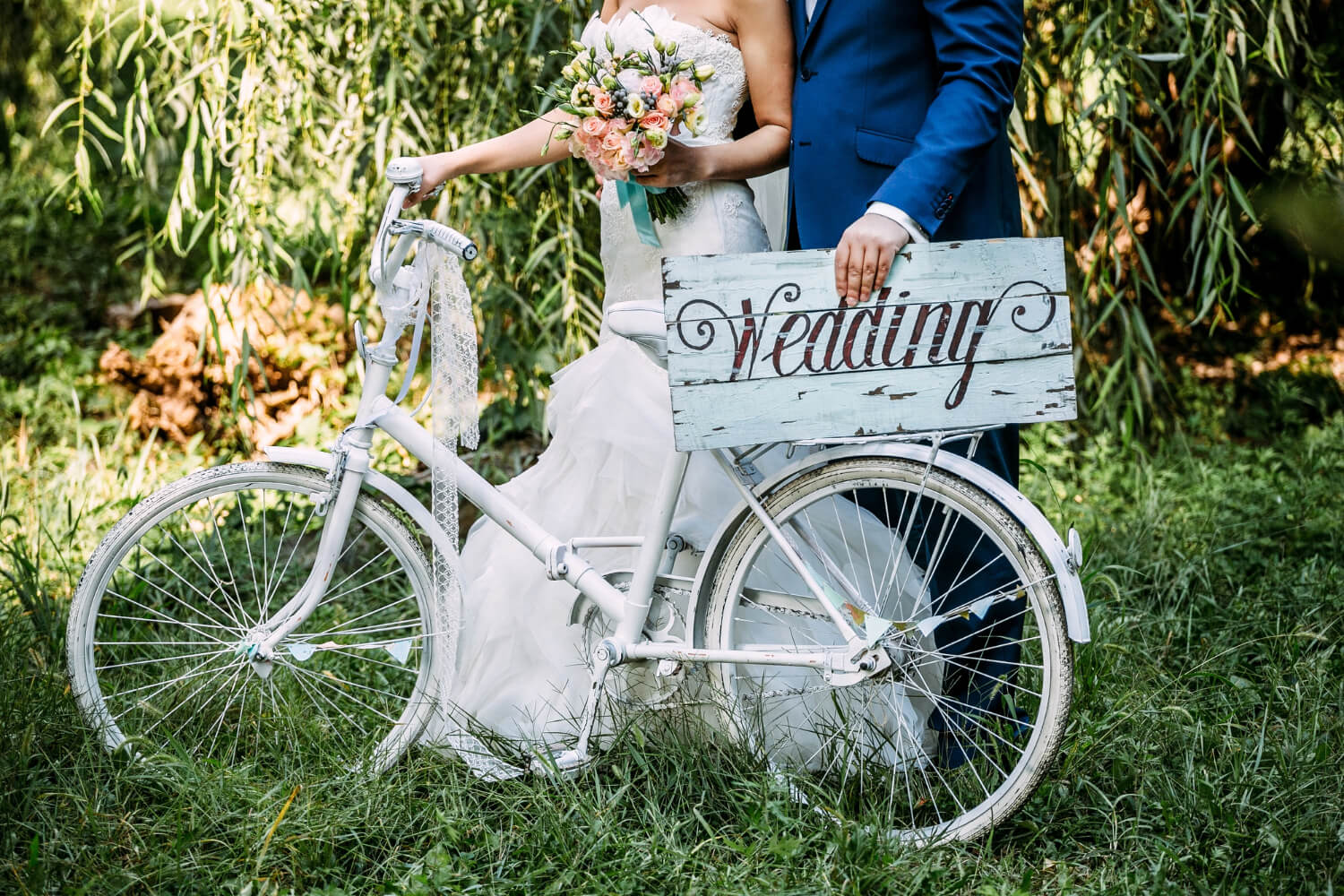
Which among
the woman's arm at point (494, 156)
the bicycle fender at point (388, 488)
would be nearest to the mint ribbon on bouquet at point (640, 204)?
the woman's arm at point (494, 156)

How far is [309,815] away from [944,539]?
1.21 metres

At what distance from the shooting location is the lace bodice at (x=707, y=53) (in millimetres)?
2191

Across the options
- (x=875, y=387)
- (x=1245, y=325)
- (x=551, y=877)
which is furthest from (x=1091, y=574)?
(x=1245, y=325)

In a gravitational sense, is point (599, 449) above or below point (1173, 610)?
above

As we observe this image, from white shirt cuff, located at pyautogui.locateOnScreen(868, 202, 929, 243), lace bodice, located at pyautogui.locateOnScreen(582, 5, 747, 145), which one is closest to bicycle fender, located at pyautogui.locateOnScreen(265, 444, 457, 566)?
lace bodice, located at pyautogui.locateOnScreen(582, 5, 747, 145)

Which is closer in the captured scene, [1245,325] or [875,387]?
[875,387]

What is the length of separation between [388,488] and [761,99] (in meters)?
1.02

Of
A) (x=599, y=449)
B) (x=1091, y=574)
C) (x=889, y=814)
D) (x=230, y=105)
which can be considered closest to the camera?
(x=889, y=814)

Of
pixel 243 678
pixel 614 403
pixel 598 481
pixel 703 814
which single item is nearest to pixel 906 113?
pixel 614 403

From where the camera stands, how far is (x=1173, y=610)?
2.96m

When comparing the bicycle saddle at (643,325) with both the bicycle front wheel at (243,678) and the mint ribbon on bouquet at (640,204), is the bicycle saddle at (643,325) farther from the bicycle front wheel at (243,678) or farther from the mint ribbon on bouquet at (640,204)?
the bicycle front wheel at (243,678)

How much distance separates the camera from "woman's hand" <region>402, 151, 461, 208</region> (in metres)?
2.19

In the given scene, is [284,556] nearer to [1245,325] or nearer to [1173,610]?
[1173,610]

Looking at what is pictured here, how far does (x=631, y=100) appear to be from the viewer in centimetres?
194
